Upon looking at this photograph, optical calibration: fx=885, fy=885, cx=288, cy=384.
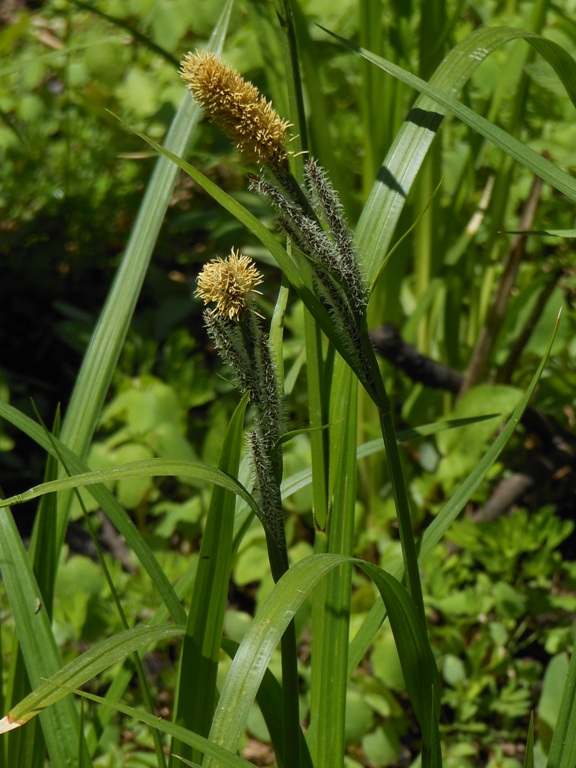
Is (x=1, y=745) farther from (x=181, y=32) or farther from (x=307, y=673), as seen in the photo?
(x=181, y=32)

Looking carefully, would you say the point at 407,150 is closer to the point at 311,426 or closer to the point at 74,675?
the point at 311,426

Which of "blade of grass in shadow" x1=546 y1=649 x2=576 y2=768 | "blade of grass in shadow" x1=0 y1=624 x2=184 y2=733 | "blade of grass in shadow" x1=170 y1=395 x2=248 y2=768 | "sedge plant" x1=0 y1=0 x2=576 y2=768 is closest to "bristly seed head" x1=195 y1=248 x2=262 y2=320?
"sedge plant" x1=0 y1=0 x2=576 y2=768

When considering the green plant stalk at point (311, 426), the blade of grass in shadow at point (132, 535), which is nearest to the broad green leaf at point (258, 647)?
the green plant stalk at point (311, 426)

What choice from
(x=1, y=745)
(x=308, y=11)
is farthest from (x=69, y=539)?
(x=308, y=11)

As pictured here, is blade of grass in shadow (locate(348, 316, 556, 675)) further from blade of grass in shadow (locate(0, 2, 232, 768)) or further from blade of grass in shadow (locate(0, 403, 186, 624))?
blade of grass in shadow (locate(0, 2, 232, 768))

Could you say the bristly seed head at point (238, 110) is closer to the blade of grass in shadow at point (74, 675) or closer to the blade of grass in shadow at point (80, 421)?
the blade of grass in shadow at point (74, 675)

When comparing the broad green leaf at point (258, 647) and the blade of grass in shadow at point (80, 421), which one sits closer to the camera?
the broad green leaf at point (258, 647)
